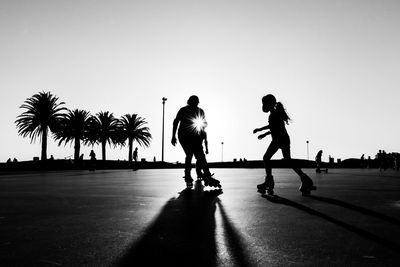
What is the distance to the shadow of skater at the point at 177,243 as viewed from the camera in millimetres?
2465

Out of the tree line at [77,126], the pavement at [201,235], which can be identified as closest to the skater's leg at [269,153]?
the pavement at [201,235]

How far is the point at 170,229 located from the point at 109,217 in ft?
3.61

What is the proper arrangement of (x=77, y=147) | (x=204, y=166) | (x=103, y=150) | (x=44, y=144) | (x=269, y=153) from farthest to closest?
(x=103, y=150), (x=77, y=147), (x=44, y=144), (x=204, y=166), (x=269, y=153)

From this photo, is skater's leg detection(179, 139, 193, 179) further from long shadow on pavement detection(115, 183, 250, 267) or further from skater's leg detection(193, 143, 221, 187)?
long shadow on pavement detection(115, 183, 250, 267)

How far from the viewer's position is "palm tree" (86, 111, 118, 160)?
5965 centimetres

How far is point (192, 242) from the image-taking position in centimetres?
304

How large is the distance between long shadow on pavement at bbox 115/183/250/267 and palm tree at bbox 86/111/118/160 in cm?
5713

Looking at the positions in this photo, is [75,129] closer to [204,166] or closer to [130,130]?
[130,130]

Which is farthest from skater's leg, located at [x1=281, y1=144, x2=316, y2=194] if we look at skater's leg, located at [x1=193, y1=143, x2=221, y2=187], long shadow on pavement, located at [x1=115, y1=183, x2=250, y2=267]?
long shadow on pavement, located at [x1=115, y1=183, x2=250, y2=267]

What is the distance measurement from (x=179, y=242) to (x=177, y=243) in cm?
4

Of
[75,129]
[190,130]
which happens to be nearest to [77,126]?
[75,129]

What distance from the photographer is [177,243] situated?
301 cm

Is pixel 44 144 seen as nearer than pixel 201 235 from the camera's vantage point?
No

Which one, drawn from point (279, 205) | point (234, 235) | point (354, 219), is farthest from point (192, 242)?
point (279, 205)
